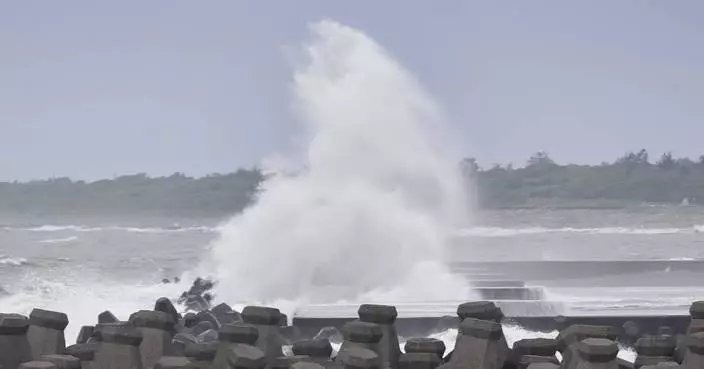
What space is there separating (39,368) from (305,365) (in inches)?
39.4

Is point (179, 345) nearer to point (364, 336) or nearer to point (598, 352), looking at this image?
point (364, 336)

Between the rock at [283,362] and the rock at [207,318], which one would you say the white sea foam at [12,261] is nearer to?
the rock at [207,318]

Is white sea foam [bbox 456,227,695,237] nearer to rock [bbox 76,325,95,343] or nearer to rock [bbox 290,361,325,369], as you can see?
rock [bbox 76,325,95,343]

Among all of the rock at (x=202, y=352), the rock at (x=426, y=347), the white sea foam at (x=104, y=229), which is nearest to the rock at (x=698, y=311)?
the rock at (x=426, y=347)

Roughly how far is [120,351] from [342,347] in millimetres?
942

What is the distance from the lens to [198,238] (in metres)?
42.8

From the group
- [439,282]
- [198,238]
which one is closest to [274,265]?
[439,282]

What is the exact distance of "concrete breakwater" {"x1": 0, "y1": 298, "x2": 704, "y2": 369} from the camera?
3.89m

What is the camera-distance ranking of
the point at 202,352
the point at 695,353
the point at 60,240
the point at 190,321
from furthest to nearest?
the point at 60,240 < the point at 190,321 < the point at 202,352 < the point at 695,353

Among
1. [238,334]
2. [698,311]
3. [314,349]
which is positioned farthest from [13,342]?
[698,311]

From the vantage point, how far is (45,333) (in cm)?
466

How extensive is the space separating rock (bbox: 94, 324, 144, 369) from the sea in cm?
481

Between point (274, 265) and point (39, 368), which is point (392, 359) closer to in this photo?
point (39, 368)

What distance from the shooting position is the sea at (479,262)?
14547 millimetres
